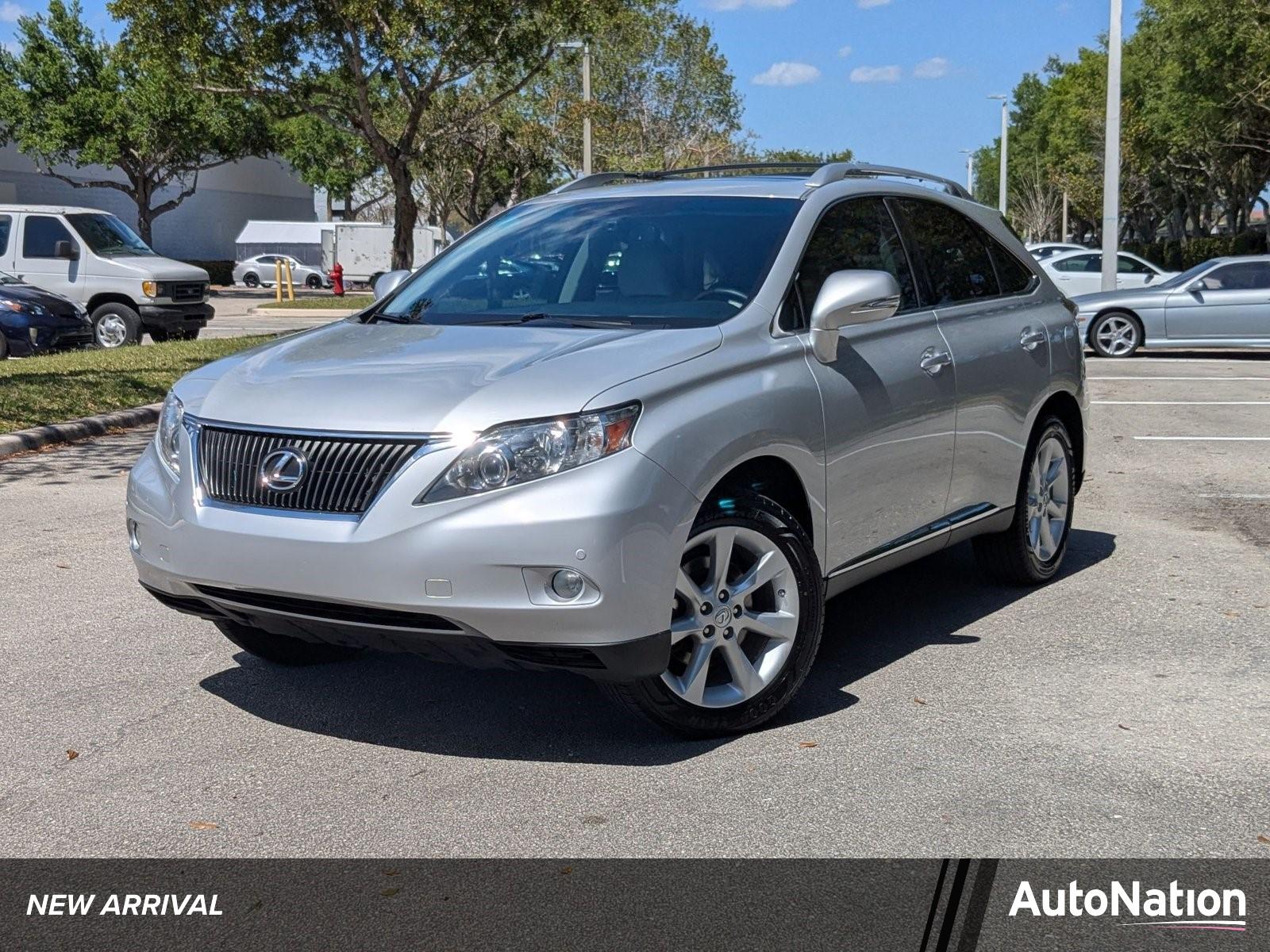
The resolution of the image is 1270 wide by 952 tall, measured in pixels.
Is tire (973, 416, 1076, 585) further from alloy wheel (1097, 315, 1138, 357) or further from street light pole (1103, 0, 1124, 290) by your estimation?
street light pole (1103, 0, 1124, 290)

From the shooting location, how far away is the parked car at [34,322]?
60.0 ft

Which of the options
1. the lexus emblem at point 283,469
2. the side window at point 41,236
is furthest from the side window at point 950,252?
the side window at point 41,236

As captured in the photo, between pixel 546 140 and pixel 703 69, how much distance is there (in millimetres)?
7240

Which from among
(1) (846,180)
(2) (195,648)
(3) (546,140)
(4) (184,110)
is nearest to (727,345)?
(1) (846,180)

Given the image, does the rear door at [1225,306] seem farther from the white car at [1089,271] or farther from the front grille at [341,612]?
the front grille at [341,612]

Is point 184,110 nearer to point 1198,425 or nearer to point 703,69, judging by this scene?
point 703,69

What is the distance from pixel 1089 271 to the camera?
30203mm

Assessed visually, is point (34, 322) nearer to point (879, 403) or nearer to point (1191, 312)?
point (1191, 312)

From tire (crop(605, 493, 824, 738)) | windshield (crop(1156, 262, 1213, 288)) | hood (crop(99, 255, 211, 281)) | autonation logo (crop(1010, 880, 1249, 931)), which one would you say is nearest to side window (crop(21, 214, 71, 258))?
hood (crop(99, 255, 211, 281))

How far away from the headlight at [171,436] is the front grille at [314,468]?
0.84 feet

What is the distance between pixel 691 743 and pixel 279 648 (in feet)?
5.48

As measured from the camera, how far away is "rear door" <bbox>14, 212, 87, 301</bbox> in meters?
21.2

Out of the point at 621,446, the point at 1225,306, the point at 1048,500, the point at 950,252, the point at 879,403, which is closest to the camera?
the point at 621,446

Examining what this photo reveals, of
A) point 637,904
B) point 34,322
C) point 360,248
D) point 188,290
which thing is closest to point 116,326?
point 188,290
